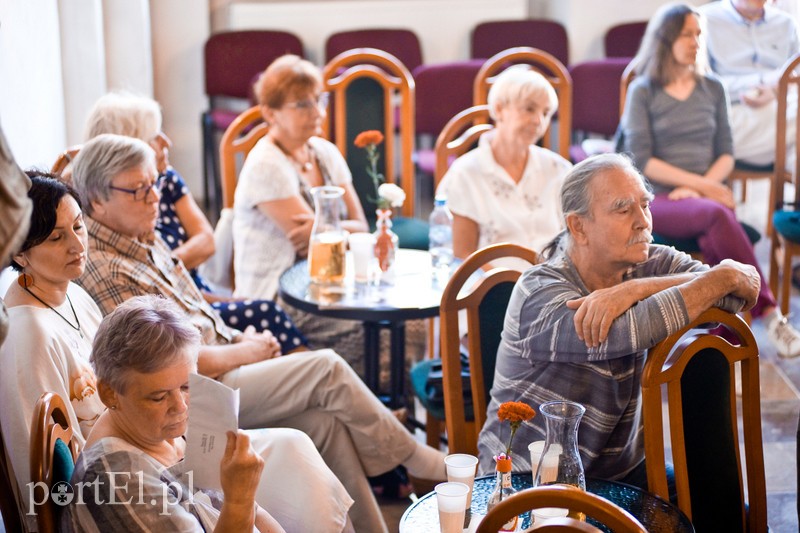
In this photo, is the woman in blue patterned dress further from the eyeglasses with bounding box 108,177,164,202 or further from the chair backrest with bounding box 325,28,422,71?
the chair backrest with bounding box 325,28,422,71

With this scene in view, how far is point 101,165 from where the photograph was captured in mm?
2623

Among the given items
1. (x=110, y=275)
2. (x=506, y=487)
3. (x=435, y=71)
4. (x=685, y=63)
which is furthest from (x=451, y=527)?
(x=435, y=71)

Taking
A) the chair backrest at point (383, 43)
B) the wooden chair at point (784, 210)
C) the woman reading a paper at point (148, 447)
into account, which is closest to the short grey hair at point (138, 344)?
the woman reading a paper at point (148, 447)

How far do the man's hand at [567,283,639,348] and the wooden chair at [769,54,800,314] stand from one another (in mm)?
Result: 2510

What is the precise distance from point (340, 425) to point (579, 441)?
2.61 ft

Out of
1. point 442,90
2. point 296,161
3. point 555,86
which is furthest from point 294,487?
point 442,90

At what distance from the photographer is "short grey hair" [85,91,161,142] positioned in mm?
3217

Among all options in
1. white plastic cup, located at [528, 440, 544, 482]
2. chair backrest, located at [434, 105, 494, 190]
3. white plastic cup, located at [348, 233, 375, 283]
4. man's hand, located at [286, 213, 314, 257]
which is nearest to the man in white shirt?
chair backrest, located at [434, 105, 494, 190]

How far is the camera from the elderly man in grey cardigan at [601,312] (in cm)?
201

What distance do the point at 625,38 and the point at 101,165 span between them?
4254 millimetres

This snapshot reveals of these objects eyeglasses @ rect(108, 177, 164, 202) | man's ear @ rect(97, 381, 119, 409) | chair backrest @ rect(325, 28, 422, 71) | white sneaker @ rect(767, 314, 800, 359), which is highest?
chair backrest @ rect(325, 28, 422, 71)

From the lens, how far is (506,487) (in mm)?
1774

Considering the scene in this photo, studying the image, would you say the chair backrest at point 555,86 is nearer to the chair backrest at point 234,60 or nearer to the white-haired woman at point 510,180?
the white-haired woman at point 510,180

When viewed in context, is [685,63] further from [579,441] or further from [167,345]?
[167,345]
